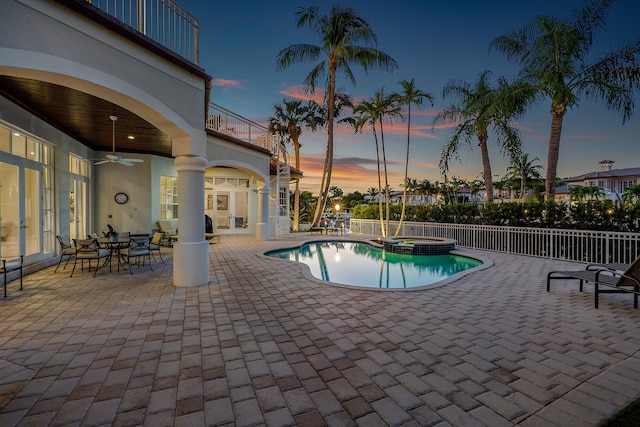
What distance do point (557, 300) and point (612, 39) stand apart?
359 inches

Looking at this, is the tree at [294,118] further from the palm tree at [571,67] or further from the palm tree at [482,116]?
the palm tree at [571,67]

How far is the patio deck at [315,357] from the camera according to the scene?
2.30 metres

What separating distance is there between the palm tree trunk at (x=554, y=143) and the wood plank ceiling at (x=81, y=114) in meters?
12.7

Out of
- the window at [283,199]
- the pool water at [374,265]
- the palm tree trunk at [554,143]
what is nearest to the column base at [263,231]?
the pool water at [374,265]

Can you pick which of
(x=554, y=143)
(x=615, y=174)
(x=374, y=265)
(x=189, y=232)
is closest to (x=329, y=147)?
(x=374, y=265)

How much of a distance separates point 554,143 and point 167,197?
15126 millimetres

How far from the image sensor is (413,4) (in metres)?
13.4

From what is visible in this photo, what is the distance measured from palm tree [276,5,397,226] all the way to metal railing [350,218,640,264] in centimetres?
870

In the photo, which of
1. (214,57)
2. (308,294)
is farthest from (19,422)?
(214,57)

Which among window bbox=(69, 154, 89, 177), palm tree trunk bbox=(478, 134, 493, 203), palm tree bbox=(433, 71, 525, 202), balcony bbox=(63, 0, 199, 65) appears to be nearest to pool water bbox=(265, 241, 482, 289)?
palm tree bbox=(433, 71, 525, 202)

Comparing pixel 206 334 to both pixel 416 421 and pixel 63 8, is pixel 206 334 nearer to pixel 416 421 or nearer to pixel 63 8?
pixel 416 421

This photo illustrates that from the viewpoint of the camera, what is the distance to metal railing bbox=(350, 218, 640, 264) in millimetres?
8211

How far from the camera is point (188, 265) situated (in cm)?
617

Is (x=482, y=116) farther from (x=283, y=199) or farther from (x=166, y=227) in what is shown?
(x=166, y=227)
